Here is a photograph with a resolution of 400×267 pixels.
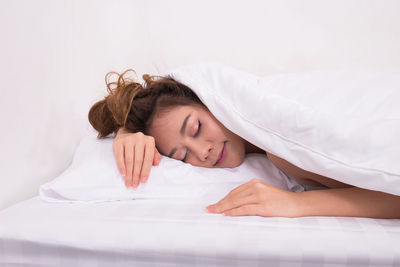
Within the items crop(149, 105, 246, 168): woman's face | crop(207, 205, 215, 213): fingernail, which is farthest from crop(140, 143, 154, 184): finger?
crop(207, 205, 215, 213): fingernail

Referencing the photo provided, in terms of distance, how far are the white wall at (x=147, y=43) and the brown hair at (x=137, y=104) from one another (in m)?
0.25

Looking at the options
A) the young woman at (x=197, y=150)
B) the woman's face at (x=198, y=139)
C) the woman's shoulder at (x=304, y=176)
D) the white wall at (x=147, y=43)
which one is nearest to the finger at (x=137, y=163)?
the young woman at (x=197, y=150)

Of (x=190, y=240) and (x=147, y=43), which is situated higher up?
(x=147, y=43)

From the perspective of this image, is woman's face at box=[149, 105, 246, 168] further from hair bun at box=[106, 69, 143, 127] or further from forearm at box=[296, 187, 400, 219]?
forearm at box=[296, 187, 400, 219]

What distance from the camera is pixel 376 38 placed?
4.83 ft

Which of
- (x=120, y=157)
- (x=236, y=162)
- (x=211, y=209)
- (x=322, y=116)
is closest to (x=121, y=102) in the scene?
(x=120, y=157)

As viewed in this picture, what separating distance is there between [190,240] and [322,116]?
0.39 metres

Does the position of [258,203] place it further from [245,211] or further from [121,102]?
[121,102]

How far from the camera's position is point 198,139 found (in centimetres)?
98

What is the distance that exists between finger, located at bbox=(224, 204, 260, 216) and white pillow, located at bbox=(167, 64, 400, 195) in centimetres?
15

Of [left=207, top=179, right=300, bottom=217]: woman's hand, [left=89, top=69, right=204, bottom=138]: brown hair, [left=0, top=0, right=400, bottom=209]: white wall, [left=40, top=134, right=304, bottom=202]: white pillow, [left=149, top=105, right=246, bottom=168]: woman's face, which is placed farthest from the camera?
[left=0, top=0, right=400, bottom=209]: white wall

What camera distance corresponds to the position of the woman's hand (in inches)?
27.5

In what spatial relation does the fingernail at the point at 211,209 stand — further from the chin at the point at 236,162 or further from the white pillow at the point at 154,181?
the chin at the point at 236,162

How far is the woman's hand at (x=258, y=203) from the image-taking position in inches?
27.5
